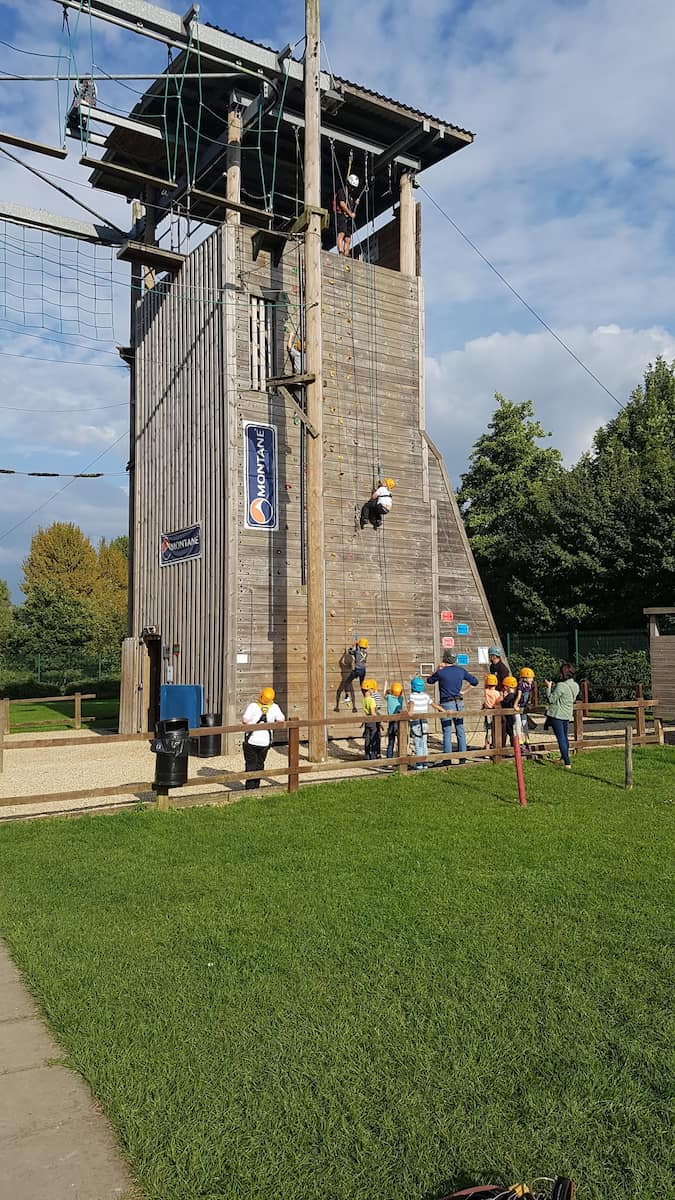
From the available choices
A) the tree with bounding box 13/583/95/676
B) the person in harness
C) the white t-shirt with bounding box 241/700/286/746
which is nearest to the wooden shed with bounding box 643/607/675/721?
the white t-shirt with bounding box 241/700/286/746

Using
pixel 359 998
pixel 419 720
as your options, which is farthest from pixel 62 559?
pixel 359 998

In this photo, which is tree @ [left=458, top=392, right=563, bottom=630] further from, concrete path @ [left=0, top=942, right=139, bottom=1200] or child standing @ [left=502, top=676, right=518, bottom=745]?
concrete path @ [left=0, top=942, right=139, bottom=1200]

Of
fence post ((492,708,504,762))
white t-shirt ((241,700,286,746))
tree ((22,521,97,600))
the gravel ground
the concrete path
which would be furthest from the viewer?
tree ((22,521,97,600))

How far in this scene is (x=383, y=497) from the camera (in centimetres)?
1880

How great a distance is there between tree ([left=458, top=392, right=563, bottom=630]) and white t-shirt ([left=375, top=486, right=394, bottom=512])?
13868mm

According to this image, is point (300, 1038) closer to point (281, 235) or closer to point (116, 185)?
point (281, 235)

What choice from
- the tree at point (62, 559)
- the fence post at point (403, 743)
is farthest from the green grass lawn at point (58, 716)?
the tree at point (62, 559)

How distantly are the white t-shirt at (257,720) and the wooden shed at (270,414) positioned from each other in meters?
3.38

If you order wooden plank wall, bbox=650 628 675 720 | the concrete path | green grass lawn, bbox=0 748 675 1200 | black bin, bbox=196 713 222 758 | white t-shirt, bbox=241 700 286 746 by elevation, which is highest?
wooden plank wall, bbox=650 628 675 720

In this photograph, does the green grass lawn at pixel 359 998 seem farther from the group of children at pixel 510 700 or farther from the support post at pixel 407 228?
the support post at pixel 407 228

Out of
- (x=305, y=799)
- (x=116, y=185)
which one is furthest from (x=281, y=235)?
(x=305, y=799)

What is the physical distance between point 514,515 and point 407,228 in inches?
801

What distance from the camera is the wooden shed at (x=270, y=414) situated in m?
17.5

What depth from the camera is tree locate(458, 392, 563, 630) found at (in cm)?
3216
